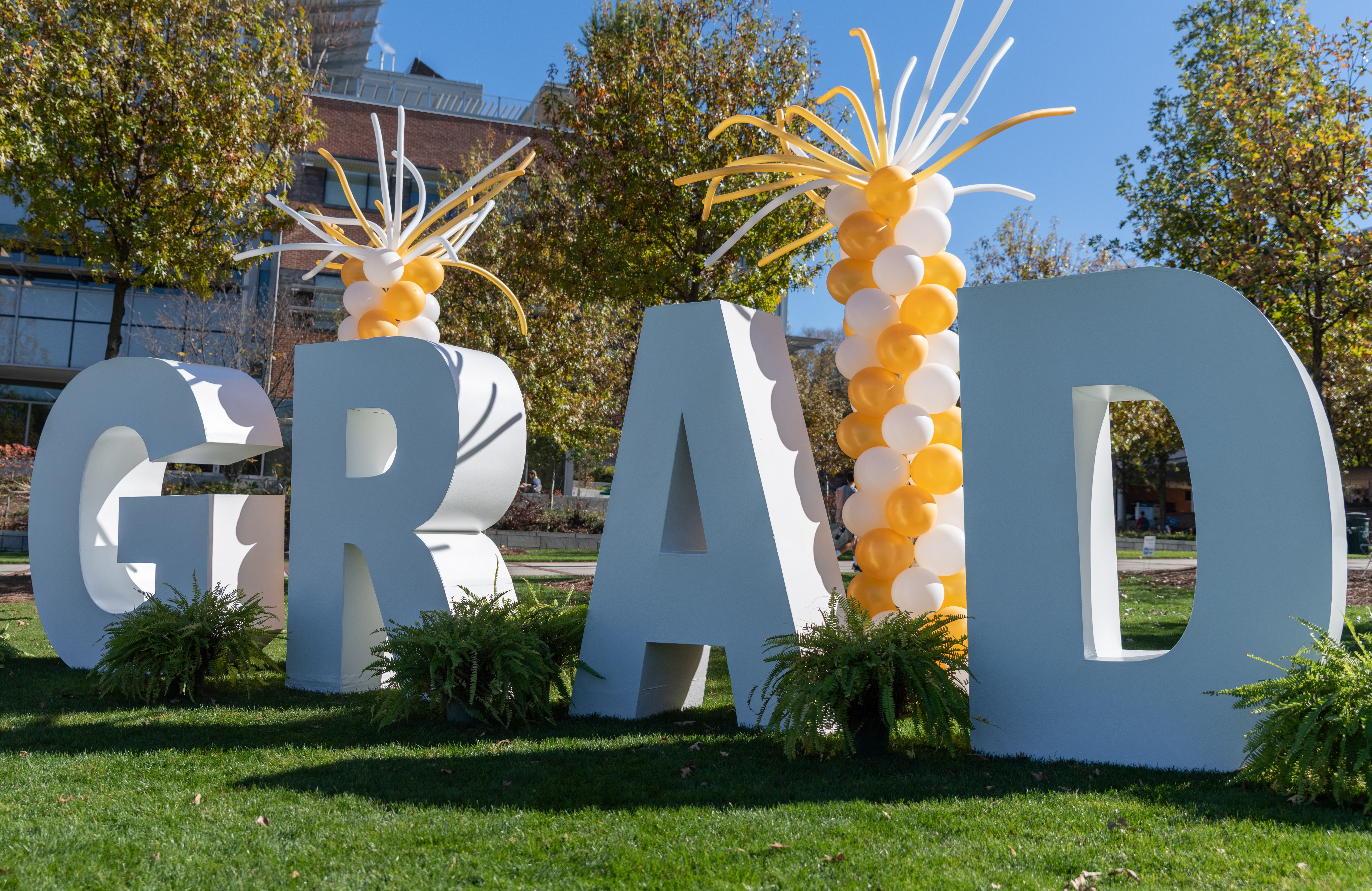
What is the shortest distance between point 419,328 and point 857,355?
161 inches

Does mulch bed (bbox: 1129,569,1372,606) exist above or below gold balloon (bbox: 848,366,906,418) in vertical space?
below

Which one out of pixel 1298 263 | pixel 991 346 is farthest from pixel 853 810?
pixel 1298 263

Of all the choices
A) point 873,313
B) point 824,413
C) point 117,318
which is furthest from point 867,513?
point 824,413

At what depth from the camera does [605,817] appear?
4410mm

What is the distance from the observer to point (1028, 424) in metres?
5.60

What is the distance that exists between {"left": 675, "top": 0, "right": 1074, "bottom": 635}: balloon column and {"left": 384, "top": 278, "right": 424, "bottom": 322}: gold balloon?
3.14m

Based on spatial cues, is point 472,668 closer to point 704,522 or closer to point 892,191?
point 704,522

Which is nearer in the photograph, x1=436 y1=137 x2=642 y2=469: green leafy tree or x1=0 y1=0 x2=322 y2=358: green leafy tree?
x1=0 y1=0 x2=322 y2=358: green leafy tree

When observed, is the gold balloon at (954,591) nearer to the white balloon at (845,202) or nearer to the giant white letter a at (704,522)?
the giant white letter a at (704,522)

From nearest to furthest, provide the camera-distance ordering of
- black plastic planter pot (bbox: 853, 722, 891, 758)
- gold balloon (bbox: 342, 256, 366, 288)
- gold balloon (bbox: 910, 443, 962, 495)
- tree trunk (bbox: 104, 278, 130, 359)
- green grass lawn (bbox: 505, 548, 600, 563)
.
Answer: black plastic planter pot (bbox: 853, 722, 891, 758), gold balloon (bbox: 910, 443, 962, 495), gold balloon (bbox: 342, 256, 366, 288), tree trunk (bbox: 104, 278, 130, 359), green grass lawn (bbox: 505, 548, 600, 563)

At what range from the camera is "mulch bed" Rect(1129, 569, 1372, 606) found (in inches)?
526

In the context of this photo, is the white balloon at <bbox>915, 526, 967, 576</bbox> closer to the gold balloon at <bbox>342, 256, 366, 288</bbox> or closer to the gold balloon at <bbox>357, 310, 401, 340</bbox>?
the gold balloon at <bbox>357, 310, 401, 340</bbox>

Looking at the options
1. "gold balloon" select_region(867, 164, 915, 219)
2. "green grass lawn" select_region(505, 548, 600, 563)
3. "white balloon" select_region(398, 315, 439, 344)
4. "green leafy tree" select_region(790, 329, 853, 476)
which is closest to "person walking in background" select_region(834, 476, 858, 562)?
"gold balloon" select_region(867, 164, 915, 219)

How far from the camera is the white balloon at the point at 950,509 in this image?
20.7 feet
